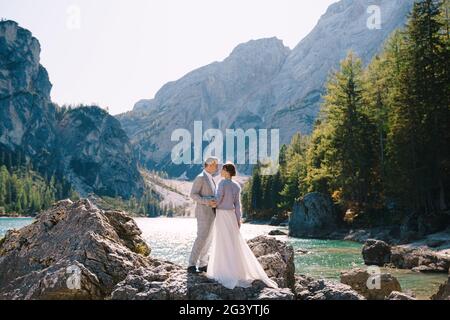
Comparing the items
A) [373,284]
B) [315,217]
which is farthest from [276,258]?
[315,217]

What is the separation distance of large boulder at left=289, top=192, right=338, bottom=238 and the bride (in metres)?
47.4

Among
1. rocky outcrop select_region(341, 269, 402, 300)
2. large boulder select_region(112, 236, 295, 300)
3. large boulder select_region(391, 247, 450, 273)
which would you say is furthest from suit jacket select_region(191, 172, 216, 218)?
large boulder select_region(391, 247, 450, 273)

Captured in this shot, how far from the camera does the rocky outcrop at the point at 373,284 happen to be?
16.4 meters

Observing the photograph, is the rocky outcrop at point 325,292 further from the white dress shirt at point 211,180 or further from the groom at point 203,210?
the white dress shirt at point 211,180

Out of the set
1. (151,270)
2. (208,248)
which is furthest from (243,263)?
(151,270)

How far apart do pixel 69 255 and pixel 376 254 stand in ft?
71.9

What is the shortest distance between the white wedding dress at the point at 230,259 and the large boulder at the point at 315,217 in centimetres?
4747

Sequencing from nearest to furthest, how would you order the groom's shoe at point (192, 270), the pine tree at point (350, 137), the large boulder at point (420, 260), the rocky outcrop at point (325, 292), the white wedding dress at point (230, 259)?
the white wedding dress at point (230, 259), the rocky outcrop at point (325, 292), the groom's shoe at point (192, 270), the large boulder at point (420, 260), the pine tree at point (350, 137)

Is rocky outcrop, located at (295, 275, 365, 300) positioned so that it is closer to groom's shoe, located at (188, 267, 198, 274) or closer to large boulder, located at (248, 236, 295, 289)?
large boulder, located at (248, 236, 295, 289)

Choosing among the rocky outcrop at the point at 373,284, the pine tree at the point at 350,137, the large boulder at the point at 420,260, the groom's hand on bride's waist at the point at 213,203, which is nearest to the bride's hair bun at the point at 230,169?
the groom's hand on bride's waist at the point at 213,203

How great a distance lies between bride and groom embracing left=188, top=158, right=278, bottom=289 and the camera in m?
11.4

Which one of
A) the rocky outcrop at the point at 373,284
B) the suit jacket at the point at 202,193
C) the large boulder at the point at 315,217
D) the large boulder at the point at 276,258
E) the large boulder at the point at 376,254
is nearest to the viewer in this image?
the suit jacket at the point at 202,193
